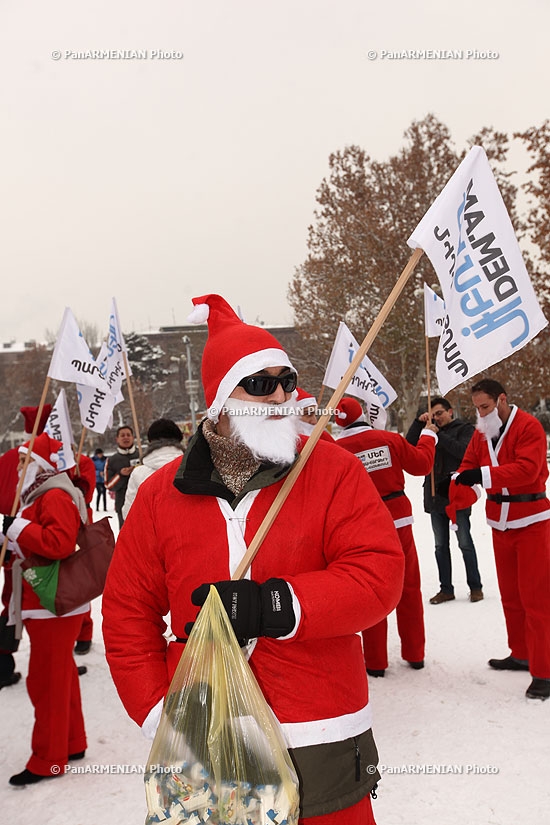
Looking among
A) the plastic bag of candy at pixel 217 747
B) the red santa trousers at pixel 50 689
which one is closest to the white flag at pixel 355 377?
the red santa trousers at pixel 50 689

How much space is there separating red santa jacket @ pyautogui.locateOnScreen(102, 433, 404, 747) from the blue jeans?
567 cm

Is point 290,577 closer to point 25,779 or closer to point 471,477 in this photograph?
point 25,779

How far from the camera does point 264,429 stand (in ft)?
7.08

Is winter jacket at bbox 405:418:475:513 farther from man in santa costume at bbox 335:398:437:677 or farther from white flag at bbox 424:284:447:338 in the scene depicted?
white flag at bbox 424:284:447:338

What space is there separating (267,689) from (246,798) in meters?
0.29

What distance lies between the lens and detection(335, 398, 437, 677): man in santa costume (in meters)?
5.55

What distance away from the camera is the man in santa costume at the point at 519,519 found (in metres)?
4.88

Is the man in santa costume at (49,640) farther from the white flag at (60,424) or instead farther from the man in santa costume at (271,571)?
the man in santa costume at (271,571)

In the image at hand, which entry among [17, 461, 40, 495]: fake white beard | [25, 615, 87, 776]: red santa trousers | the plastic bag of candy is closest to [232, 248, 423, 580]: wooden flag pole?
the plastic bag of candy

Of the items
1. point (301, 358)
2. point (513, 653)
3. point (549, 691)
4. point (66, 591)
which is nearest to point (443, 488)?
point (513, 653)

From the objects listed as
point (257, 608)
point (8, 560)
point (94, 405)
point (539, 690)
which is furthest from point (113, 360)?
point (257, 608)

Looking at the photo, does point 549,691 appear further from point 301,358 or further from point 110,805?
point 301,358

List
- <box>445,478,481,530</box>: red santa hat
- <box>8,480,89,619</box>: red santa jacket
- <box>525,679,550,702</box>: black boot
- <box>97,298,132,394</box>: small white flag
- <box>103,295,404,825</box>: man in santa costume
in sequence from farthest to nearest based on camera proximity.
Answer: <box>97,298,132,394</box>: small white flag → <box>445,478,481,530</box>: red santa hat → <box>525,679,550,702</box>: black boot → <box>8,480,89,619</box>: red santa jacket → <box>103,295,404,825</box>: man in santa costume

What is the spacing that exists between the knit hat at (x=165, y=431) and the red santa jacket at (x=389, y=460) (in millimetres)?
1367
